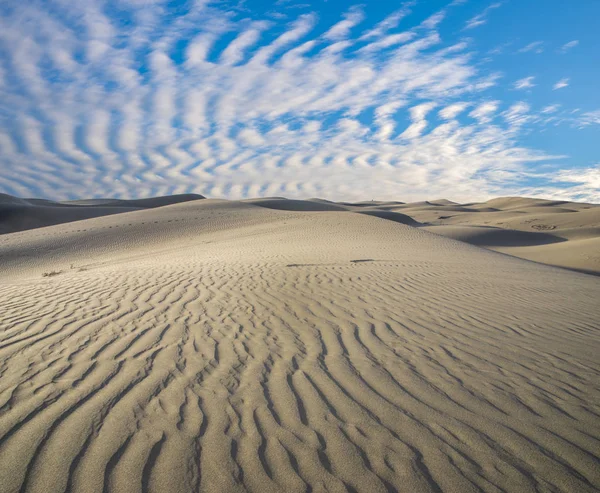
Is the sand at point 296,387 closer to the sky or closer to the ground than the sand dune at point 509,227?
closer to the sky

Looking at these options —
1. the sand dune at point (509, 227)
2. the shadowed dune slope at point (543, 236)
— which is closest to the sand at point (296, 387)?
the shadowed dune slope at point (543, 236)

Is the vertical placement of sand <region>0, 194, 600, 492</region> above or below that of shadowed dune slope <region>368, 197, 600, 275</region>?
above

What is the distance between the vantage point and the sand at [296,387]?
9.10 feet

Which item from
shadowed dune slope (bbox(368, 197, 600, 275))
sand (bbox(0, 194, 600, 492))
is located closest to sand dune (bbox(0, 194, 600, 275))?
shadowed dune slope (bbox(368, 197, 600, 275))

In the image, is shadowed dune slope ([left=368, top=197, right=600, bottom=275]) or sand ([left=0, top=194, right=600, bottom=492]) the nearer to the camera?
sand ([left=0, top=194, right=600, bottom=492])

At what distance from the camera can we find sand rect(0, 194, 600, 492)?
277 cm

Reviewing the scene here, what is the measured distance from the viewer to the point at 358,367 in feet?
14.3

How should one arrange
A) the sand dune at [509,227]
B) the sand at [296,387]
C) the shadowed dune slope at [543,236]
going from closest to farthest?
the sand at [296,387], the shadowed dune slope at [543,236], the sand dune at [509,227]

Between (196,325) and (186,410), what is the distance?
230 centimetres

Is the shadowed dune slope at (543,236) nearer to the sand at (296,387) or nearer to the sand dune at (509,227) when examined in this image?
the sand dune at (509,227)

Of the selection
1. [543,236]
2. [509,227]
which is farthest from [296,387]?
[509,227]

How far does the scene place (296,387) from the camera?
388cm

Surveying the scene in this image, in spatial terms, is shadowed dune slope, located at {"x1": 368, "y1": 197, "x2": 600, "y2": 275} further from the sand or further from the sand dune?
the sand

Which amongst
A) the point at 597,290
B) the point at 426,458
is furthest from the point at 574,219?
the point at 426,458
